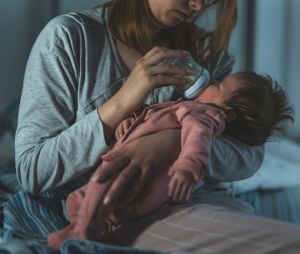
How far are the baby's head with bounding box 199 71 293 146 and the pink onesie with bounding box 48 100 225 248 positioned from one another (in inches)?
1.8

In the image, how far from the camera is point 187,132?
938mm

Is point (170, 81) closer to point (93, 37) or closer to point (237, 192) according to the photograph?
point (93, 37)

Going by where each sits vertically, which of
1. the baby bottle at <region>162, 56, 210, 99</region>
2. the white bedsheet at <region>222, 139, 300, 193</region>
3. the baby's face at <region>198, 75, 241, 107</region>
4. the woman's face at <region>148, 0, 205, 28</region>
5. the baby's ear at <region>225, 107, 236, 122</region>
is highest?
the woman's face at <region>148, 0, 205, 28</region>

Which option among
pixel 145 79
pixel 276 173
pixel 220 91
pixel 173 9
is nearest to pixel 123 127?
pixel 145 79

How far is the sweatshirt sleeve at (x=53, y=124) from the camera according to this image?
1.02 metres

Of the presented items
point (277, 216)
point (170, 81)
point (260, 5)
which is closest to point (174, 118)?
point (170, 81)

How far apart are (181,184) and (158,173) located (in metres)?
0.10

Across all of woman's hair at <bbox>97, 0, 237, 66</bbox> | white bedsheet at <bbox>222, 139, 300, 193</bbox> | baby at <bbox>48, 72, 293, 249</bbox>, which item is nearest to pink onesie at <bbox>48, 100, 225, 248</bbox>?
baby at <bbox>48, 72, 293, 249</bbox>

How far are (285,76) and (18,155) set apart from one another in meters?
1.63

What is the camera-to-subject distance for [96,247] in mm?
829

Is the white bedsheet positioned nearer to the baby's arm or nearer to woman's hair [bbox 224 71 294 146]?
woman's hair [bbox 224 71 294 146]

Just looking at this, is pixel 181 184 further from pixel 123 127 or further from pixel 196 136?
pixel 123 127

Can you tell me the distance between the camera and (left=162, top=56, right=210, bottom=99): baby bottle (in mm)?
1048

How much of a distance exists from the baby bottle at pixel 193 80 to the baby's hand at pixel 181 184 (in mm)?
251
